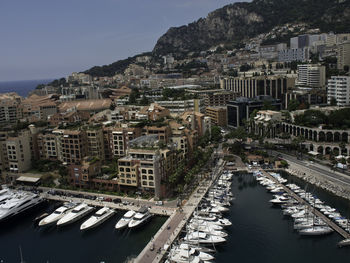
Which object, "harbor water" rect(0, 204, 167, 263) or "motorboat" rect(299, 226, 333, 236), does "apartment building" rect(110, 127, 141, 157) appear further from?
"motorboat" rect(299, 226, 333, 236)

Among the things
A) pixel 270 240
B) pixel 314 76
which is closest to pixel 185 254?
pixel 270 240

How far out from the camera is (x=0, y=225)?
46.3 meters

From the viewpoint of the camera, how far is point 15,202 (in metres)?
48.4

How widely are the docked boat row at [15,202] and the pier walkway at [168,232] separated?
21.9 metres

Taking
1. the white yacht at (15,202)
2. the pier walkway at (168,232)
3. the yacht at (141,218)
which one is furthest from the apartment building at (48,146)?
the pier walkway at (168,232)

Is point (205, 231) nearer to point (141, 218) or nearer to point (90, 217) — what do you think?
point (141, 218)

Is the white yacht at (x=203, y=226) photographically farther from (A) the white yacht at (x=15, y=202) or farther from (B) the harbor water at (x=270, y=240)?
(A) the white yacht at (x=15, y=202)

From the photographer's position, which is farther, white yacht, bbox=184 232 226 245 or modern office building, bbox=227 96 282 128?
modern office building, bbox=227 96 282 128

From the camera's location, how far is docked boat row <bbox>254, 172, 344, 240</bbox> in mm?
39312

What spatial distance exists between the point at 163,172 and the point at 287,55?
134 m

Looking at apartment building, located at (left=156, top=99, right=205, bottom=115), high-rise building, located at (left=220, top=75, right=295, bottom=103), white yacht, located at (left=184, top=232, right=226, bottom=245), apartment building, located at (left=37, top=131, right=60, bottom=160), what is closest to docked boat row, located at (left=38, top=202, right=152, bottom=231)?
white yacht, located at (left=184, top=232, right=226, bottom=245)

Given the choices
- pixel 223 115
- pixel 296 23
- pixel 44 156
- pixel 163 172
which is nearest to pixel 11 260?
pixel 163 172

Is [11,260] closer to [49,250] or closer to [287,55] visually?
[49,250]

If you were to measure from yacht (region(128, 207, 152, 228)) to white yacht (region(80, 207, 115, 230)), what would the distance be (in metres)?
4.60
